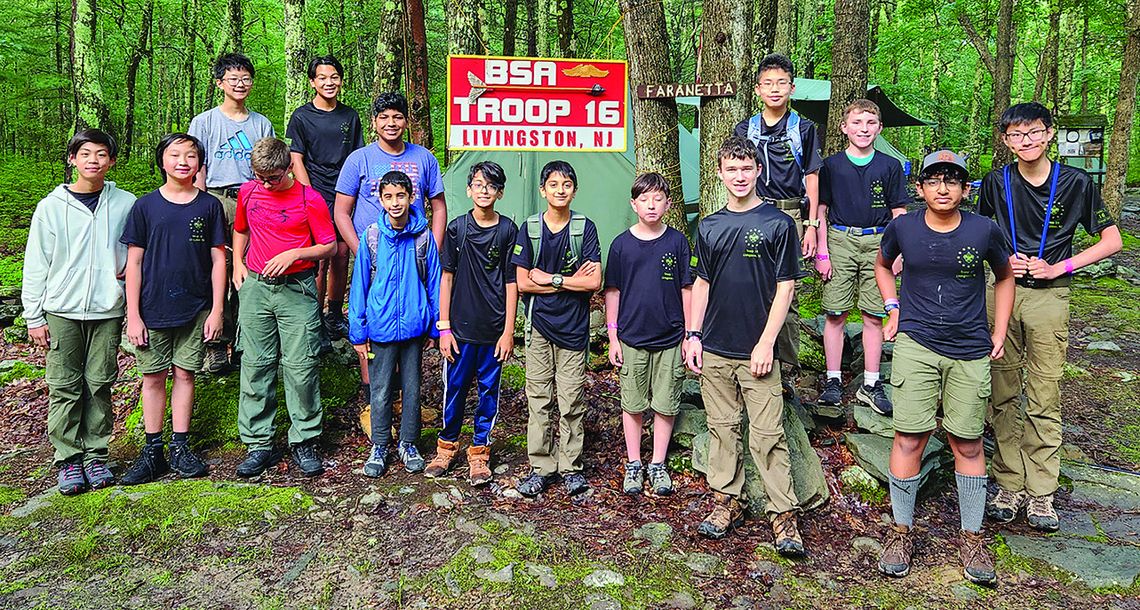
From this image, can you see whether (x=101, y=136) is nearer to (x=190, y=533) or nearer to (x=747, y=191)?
(x=190, y=533)

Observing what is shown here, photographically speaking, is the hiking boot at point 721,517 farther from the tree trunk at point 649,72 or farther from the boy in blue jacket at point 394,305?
the tree trunk at point 649,72

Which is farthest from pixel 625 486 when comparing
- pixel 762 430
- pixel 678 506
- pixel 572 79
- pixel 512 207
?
pixel 512 207

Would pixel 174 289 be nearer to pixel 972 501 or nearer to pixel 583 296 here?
pixel 583 296

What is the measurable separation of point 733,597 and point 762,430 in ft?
2.80

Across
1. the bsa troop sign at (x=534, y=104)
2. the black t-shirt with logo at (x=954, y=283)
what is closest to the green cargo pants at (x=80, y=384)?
the bsa troop sign at (x=534, y=104)

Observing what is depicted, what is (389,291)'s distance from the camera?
14.8 ft

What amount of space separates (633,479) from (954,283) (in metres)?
2.05

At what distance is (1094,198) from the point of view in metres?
3.92

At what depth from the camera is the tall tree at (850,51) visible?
29.5 ft

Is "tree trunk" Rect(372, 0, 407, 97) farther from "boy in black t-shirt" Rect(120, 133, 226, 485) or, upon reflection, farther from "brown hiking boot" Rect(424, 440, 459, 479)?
"brown hiking boot" Rect(424, 440, 459, 479)

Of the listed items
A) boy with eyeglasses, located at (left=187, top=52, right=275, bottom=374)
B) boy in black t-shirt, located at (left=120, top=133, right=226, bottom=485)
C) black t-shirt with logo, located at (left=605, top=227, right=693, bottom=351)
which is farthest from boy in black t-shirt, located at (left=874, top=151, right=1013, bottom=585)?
boy with eyeglasses, located at (left=187, top=52, right=275, bottom=374)

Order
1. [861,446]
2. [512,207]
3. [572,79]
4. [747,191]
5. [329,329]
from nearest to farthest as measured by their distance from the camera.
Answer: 1. [747,191]
2. [861,446]
3. [572,79]
4. [329,329]
5. [512,207]

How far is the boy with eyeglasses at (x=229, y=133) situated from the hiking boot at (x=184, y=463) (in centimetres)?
96

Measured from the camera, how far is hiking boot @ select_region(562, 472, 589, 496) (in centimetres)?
437
